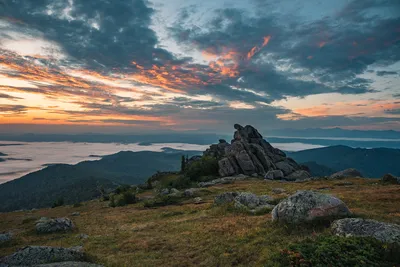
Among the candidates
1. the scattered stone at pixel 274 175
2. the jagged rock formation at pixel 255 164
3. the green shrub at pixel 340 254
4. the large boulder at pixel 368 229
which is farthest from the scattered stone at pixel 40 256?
the jagged rock formation at pixel 255 164

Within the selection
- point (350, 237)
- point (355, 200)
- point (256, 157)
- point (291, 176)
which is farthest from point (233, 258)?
point (256, 157)

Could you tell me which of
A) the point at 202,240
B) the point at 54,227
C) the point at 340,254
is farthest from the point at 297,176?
the point at 340,254

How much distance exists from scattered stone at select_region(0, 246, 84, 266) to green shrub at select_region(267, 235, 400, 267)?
12361mm

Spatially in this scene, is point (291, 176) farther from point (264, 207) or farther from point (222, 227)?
point (222, 227)

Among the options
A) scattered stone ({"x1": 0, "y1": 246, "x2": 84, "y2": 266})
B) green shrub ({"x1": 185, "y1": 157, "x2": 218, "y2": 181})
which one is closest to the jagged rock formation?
green shrub ({"x1": 185, "y1": 157, "x2": 218, "y2": 181})

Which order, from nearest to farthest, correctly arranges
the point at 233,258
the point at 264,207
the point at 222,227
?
the point at 233,258, the point at 222,227, the point at 264,207

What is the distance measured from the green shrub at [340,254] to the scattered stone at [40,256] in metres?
12.4

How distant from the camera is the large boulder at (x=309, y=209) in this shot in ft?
62.6

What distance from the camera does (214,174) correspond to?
320 ft

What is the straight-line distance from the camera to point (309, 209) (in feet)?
63.5

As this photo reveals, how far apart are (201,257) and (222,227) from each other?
6.75 meters

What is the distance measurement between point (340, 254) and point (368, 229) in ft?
16.4

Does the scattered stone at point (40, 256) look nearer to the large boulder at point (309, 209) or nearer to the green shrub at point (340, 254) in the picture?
the green shrub at point (340, 254)

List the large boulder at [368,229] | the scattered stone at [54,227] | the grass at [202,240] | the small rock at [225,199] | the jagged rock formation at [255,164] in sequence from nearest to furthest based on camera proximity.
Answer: the large boulder at [368,229] < the grass at [202,240] < the scattered stone at [54,227] < the small rock at [225,199] < the jagged rock formation at [255,164]
